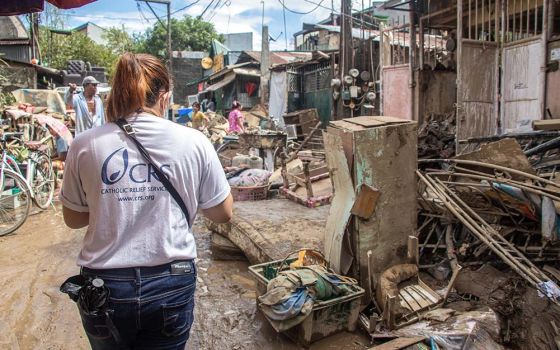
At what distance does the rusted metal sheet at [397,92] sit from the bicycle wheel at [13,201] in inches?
299

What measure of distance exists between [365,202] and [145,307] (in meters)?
2.26

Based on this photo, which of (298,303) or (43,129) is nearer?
(298,303)

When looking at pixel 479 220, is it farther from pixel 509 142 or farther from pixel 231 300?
pixel 231 300

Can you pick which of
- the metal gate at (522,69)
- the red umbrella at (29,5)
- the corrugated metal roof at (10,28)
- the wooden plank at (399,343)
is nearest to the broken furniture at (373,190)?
the wooden plank at (399,343)

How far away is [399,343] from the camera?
3.02 meters

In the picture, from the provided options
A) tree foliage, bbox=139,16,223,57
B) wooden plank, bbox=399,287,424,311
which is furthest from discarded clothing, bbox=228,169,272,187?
tree foliage, bbox=139,16,223,57

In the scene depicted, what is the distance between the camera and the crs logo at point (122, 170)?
1.61 metres

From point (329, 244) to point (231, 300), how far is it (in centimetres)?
110

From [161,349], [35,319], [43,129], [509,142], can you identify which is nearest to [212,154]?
[161,349]

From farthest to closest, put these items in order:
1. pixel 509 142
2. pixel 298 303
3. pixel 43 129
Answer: pixel 43 129 < pixel 509 142 < pixel 298 303

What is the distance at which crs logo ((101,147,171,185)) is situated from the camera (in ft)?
5.29

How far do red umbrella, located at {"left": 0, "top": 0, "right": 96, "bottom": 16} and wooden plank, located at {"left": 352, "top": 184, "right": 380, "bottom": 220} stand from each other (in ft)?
8.96

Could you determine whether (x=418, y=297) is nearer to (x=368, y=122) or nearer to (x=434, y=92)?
(x=368, y=122)

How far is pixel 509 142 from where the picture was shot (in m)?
4.16
